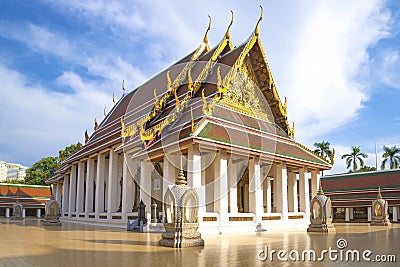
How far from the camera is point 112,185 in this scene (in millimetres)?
17578

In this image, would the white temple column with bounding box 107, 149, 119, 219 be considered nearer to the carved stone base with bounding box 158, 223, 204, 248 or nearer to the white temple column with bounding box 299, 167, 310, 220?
the white temple column with bounding box 299, 167, 310, 220

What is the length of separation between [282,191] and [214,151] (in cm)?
439

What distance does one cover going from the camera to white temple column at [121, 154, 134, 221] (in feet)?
52.7

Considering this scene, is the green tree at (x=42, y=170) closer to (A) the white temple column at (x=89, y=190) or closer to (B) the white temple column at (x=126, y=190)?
(A) the white temple column at (x=89, y=190)

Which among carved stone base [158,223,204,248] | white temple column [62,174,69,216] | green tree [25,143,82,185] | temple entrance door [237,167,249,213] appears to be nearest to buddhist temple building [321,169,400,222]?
temple entrance door [237,167,249,213]

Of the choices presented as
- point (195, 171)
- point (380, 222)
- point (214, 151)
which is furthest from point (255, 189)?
point (380, 222)

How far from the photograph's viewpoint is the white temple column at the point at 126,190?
52.7 feet

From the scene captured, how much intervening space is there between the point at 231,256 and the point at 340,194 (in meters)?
23.3

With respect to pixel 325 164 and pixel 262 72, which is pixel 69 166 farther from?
pixel 325 164

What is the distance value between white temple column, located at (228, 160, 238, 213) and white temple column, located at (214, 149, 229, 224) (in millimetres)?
597

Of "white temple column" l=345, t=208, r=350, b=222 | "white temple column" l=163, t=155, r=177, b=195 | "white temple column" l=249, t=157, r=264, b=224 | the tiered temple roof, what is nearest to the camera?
"white temple column" l=163, t=155, r=177, b=195

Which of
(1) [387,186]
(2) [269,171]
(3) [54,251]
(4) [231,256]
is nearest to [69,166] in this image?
(2) [269,171]

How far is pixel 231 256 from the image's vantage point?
277 inches

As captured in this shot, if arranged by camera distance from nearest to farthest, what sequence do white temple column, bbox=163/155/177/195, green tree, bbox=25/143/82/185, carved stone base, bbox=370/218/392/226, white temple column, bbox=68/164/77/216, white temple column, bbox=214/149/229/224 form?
white temple column, bbox=214/149/229/224 < white temple column, bbox=163/155/177/195 < carved stone base, bbox=370/218/392/226 < white temple column, bbox=68/164/77/216 < green tree, bbox=25/143/82/185
